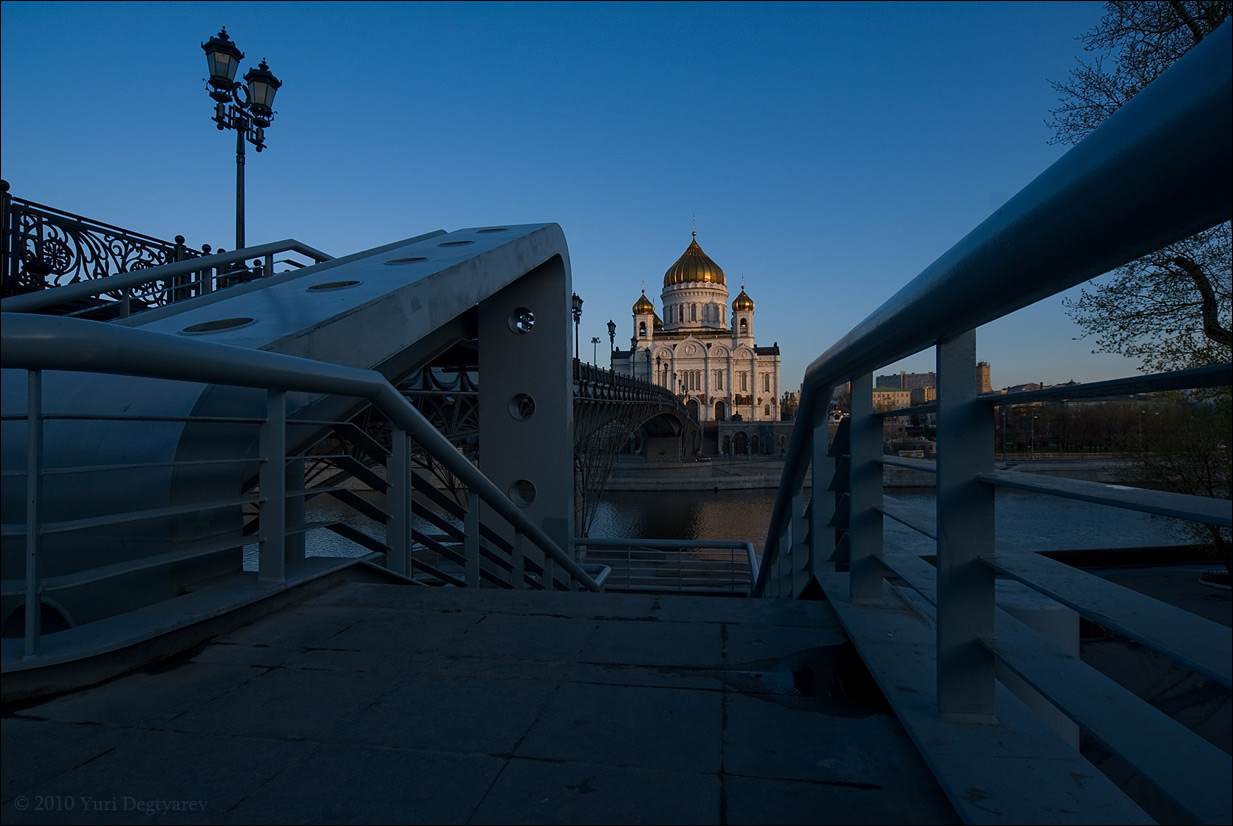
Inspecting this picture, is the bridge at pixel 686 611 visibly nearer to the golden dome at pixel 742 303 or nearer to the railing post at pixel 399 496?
the railing post at pixel 399 496

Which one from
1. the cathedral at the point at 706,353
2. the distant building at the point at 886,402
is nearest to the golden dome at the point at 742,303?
the cathedral at the point at 706,353

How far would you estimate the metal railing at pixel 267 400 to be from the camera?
1939 millimetres

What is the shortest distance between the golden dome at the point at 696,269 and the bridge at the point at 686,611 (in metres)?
82.8

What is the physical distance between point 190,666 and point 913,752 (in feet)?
7.32

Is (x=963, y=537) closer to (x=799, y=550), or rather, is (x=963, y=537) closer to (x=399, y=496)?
(x=799, y=550)

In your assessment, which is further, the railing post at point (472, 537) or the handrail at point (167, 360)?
the railing post at point (472, 537)

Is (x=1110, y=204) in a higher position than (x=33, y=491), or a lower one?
higher

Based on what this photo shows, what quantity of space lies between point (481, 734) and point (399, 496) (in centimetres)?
208

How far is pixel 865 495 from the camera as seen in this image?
2662mm

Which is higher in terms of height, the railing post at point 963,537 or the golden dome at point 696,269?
the golden dome at point 696,269

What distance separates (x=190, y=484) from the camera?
295cm

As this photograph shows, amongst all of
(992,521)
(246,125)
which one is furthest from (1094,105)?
(992,521)

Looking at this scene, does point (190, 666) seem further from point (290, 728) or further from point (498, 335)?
point (498, 335)

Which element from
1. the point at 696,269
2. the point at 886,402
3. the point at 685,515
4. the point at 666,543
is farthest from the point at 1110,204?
the point at 696,269
